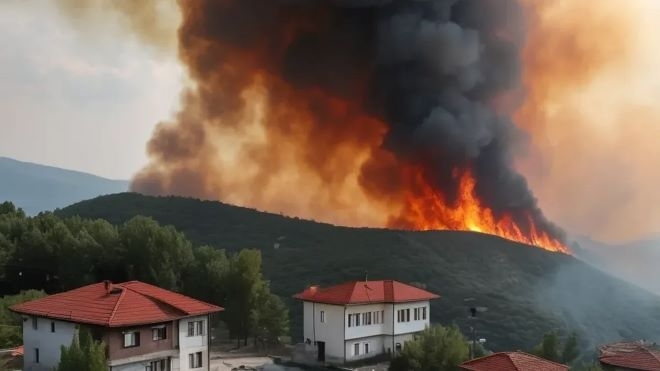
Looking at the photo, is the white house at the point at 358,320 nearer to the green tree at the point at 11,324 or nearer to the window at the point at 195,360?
the window at the point at 195,360

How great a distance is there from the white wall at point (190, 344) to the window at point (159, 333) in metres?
1.13

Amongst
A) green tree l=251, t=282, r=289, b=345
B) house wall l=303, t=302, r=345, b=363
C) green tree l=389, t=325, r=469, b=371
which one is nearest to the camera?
green tree l=389, t=325, r=469, b=371

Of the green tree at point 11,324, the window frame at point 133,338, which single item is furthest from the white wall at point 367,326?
the green tree at point 11,324

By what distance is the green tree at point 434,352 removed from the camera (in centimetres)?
3922

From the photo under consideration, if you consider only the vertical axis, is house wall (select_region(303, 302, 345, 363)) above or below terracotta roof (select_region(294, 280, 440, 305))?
below

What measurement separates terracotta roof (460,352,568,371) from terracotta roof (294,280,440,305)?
1818cm

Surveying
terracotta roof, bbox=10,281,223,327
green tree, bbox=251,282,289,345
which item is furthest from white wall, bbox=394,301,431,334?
terracotta roof, bbox=10,281,223,327

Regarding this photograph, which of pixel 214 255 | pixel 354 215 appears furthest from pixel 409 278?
pixel 354 215

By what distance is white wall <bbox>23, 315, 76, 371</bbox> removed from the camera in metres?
34.4

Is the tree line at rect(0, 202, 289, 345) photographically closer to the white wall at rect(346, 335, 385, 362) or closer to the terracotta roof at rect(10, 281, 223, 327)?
the white wall at rect(346, 335, 385, 362)

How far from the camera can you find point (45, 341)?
35.2 metres

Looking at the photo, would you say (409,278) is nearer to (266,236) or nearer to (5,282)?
(266,236)

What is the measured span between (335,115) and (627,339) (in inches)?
2200

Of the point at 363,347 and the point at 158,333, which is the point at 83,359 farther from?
the point at 363,347
